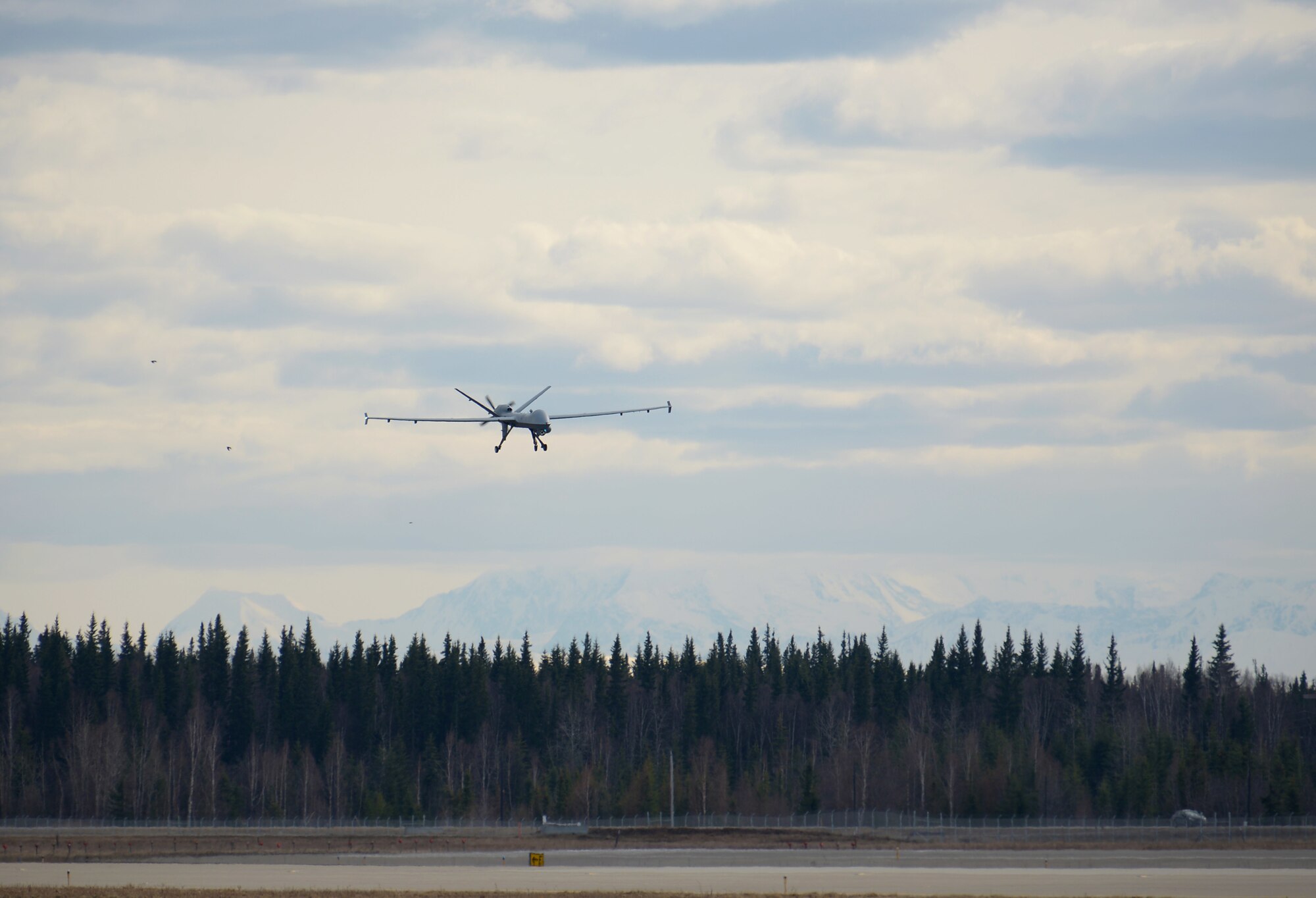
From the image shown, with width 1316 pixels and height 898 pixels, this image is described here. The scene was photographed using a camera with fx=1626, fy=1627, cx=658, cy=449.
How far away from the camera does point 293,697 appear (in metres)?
166

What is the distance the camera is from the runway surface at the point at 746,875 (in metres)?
66.0

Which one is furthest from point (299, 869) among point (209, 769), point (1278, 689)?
point (1278, 689)

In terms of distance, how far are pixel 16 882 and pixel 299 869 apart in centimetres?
1332

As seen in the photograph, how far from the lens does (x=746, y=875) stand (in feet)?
239

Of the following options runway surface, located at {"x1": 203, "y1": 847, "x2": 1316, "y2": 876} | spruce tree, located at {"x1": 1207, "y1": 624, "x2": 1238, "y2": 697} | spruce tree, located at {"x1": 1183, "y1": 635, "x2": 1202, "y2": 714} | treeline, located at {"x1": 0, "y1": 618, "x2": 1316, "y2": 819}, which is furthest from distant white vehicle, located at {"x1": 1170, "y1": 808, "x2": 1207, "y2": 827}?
spruce tree, located at {"x1": 1207, "y1": 624, "x2": 1238, "y2": 697}

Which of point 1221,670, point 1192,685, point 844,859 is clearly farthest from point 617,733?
point 844,859

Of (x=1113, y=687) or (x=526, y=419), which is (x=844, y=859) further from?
(x=1113, y=687)

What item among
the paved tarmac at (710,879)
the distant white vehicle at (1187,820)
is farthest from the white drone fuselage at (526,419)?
the distant white vehicle at (1187,820)

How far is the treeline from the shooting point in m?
139

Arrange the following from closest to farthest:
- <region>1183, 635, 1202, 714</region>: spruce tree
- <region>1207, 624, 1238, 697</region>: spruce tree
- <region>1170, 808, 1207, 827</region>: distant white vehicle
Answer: <region>1170, 808, 1207, 827</region>: distant white vehicle < <region>1183, 635, 1202, 714</region>: spruce tree < <region>1207, 624, 1238, 697</region>: spruce tree

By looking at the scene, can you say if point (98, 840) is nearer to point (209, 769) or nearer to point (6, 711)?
point (209, 769)

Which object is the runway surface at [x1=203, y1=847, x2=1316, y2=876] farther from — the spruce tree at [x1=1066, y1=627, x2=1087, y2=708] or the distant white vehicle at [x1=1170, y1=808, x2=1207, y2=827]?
the spruce tree at [x1=1066, y1=627, x2=1087, y2=708]

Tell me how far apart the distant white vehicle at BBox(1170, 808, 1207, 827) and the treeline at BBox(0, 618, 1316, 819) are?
10.9m

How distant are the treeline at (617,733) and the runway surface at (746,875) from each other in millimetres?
51175
